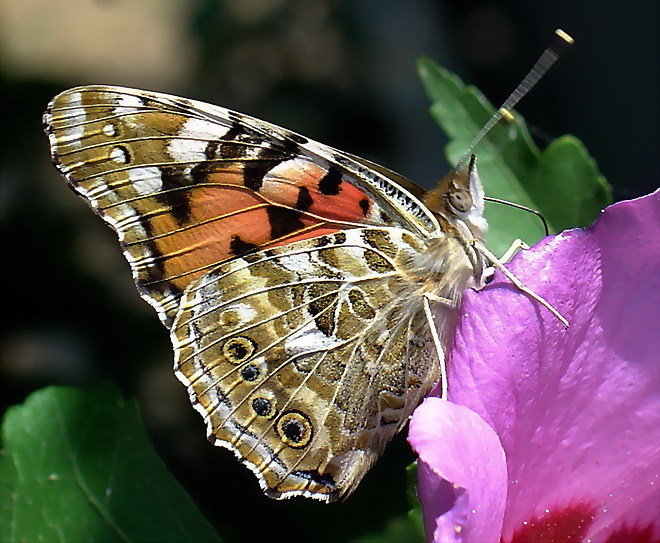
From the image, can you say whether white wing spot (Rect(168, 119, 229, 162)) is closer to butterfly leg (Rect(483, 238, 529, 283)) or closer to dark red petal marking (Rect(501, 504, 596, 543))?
butterfly leg (Rect(483, 238, 529, 283))

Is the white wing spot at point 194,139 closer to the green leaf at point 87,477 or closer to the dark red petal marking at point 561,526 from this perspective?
the green leaf at point 87,477

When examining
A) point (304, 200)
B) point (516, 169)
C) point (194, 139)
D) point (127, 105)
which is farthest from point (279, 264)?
point (516, 169)

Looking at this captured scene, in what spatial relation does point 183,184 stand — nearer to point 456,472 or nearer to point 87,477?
point 87,477

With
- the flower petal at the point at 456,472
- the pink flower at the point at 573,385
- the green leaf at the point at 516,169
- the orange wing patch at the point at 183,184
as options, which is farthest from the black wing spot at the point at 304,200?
the flower petal at the point at 456,472

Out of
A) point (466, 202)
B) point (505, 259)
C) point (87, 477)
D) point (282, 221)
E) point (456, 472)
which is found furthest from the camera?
point (87, 477)

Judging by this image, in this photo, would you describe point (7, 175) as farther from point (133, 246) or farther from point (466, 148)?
point (466, 148)
